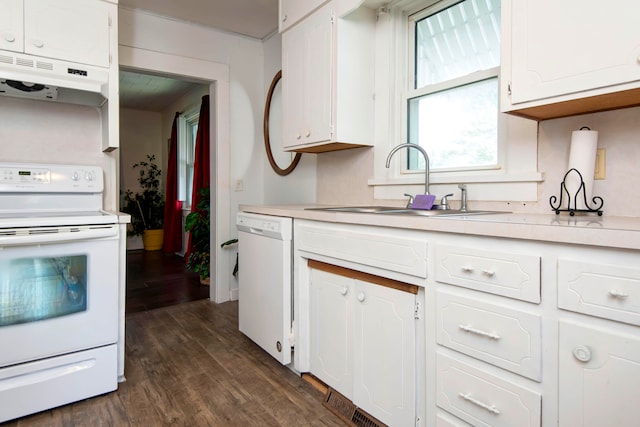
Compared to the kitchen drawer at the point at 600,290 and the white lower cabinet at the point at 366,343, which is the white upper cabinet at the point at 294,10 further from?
the kitchen drawer at the point at 600,290

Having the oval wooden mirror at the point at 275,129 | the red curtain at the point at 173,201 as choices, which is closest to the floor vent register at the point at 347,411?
the oval wooden mirror at the point at 275,129

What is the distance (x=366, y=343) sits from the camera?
1.56 m

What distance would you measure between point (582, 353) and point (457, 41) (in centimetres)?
163

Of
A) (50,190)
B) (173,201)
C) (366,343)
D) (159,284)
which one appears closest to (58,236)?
(50,190)

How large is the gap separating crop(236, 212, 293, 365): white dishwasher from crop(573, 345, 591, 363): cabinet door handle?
4.34 ft

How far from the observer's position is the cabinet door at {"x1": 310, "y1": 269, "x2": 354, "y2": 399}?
5.48 ft

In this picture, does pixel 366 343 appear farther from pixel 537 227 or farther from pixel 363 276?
pixel 537 227

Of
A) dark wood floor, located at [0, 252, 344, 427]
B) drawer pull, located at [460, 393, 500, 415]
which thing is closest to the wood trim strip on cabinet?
drawer pull, located at [460, 393, 500, 415]

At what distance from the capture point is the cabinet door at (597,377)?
87cm

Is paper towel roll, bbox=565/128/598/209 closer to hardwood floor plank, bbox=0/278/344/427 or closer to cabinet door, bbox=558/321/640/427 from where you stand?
cabinet door, bbox=558/321/640/427

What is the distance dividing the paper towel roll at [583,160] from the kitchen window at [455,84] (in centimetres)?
39

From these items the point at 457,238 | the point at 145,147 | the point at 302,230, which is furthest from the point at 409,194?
the point at 145,147

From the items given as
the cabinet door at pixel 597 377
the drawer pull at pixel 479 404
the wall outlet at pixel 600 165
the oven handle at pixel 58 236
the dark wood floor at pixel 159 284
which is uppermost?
the wall outlet at pixel 600 165

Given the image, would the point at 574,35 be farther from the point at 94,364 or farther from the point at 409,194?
the point at 94,364
